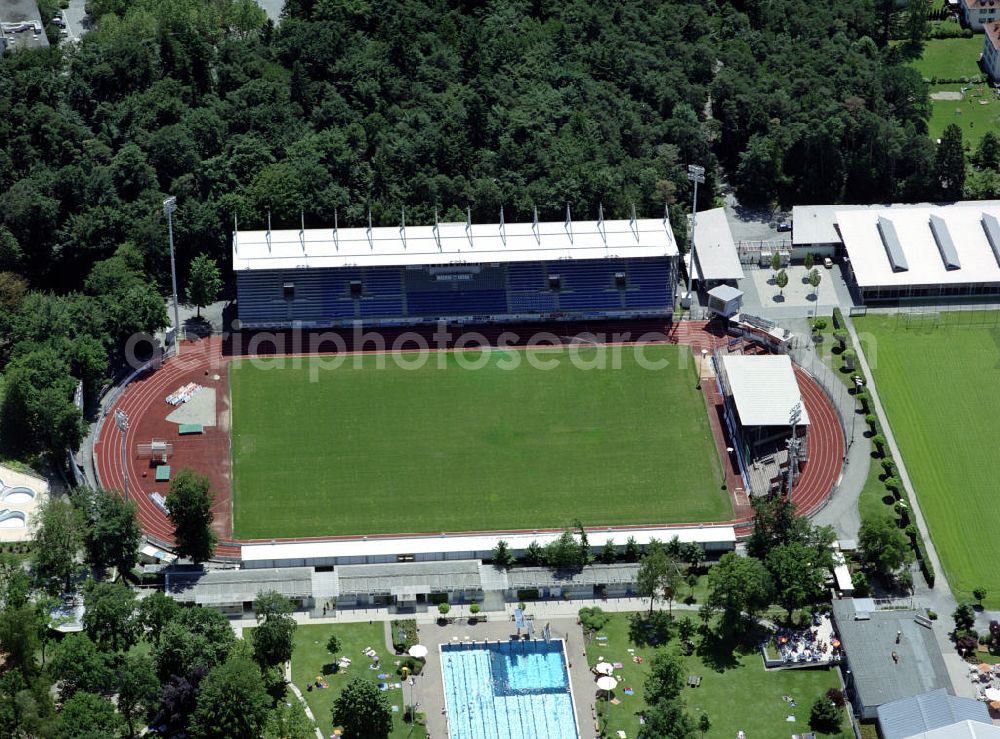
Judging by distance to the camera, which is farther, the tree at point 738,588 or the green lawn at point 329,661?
the tree at point 738,588

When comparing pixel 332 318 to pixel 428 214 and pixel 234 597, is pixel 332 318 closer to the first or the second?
pixel 428 214

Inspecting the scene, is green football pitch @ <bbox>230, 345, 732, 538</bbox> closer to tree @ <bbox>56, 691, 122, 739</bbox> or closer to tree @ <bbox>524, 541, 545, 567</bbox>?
tree @ <bbox>524, 541, 545, 567</bbox>

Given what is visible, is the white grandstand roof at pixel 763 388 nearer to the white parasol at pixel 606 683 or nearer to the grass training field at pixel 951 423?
the grass training field at pixel 951 423

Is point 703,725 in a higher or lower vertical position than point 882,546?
lower

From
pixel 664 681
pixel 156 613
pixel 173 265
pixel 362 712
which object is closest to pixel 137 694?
pixel 156 613

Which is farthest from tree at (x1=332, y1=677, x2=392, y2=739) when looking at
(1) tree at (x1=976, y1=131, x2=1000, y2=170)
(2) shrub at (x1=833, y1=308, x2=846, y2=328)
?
(1) tree at (x1=976, y1=131, x2=1000, y2=170)

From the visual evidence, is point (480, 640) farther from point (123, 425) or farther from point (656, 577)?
point (123, 425)

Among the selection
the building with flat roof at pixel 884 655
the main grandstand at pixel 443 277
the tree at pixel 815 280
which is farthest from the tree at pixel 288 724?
the tree at pixel 815 280
